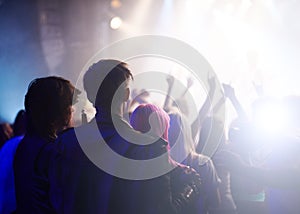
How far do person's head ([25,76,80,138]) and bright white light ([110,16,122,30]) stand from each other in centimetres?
713

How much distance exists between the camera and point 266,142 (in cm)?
274

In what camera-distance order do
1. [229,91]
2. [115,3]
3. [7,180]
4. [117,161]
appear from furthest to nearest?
[115,3] → [229,91] → [7,180] → [117,161]

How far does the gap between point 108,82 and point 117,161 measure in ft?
1.11

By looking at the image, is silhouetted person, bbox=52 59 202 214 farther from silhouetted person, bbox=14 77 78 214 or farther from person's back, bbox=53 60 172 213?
silhouetted person, bbox=14 77 78 214

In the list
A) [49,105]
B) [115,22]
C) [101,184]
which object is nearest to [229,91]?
[49,105]

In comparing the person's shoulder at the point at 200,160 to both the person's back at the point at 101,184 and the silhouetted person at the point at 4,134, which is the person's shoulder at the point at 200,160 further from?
the silhouetted person at the point at 4,134

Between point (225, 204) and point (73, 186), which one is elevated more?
point (73, 186)

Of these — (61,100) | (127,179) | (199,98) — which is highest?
(61,100)

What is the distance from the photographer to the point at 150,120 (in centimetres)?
212

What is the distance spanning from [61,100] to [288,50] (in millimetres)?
6018

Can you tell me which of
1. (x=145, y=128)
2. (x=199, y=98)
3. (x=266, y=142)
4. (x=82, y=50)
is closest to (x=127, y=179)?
(x=145, y=128)

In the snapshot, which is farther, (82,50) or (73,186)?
(82,50)

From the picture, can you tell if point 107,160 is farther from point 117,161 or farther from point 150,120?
point 150,120

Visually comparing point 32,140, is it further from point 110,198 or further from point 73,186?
point 110,198
